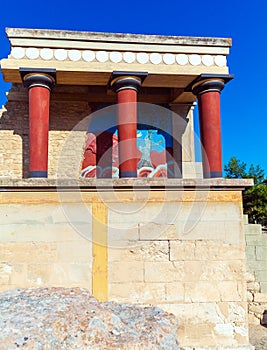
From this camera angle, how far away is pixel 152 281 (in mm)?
5277

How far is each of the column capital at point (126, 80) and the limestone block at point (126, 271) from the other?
547cm

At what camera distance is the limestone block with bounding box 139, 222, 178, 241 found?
5359mm

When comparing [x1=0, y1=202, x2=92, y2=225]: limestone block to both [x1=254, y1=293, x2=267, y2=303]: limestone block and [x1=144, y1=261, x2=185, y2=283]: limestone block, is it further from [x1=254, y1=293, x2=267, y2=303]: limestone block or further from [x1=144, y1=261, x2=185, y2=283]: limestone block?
[x1=254, y1=293, x2=267, y2=303]: limestone block

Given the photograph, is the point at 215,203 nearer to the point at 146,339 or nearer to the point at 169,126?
the point at 146,339

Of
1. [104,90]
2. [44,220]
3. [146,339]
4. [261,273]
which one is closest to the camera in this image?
[146,339]

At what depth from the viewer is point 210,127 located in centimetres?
951

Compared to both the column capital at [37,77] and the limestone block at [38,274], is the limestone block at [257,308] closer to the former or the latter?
the limestone block at [38,274]

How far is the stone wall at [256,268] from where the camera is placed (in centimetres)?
870

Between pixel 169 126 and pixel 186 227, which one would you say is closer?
pixel 186 227

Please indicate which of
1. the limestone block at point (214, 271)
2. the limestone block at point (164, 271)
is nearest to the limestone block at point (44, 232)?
the limestone block at point (164, 271)

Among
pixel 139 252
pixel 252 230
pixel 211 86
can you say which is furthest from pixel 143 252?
pixel 211 86

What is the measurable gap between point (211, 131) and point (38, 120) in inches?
171

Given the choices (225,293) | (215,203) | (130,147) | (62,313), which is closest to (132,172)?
(130,147)

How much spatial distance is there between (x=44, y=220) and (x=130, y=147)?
4237 mm
